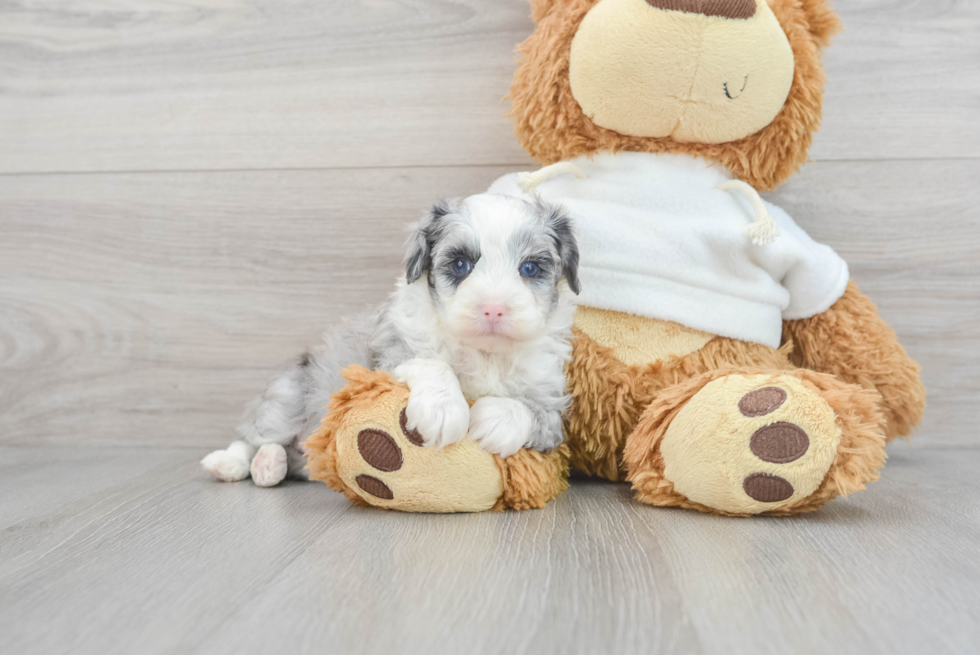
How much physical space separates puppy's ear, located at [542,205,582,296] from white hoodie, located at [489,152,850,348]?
4.6 inches

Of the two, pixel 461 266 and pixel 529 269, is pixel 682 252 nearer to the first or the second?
pixel 529 269

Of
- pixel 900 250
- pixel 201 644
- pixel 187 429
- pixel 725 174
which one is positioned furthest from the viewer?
pixel 187 429

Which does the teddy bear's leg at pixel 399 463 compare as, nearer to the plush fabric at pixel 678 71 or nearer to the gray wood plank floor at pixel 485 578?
the gray wood plank floor at pixel 485 578

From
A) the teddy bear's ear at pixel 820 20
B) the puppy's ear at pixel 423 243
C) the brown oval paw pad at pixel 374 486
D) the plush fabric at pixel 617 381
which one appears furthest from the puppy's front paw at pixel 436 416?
the teddy bear's ear at pixel 820 20

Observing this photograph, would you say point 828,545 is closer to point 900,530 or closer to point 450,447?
point 900,530

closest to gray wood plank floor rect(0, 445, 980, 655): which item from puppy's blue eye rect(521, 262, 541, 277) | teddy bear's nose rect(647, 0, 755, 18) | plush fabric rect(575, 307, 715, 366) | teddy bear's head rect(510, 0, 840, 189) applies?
plush fabric rect(575, 307, 715, 366)

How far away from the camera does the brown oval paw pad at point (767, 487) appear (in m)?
1.16

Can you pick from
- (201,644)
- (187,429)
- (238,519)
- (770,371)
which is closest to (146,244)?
(187,429)

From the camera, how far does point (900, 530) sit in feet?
3.81

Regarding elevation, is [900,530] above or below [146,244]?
below

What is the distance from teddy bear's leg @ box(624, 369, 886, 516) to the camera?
115 centimetres

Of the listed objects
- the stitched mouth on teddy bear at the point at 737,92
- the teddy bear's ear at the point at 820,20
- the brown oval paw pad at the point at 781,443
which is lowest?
the brown oval paw pad at the point at 781,443

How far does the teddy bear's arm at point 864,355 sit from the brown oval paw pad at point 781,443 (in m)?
0.51

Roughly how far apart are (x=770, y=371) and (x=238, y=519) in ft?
3.14
